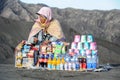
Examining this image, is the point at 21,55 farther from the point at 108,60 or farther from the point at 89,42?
the point at 108,60

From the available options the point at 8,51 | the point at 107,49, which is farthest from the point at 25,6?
the point at 8,51

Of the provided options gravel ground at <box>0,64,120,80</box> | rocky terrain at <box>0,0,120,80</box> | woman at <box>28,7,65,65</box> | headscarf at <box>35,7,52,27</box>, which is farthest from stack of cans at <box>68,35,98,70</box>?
rocky terrain at <box>0,0,120,80</box>

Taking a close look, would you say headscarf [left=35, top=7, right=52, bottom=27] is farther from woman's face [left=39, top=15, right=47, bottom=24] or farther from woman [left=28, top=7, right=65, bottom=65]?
woman's face [left=39, top=15, right=47, bottom=24]

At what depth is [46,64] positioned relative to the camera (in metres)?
45.3

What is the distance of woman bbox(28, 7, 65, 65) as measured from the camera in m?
47.5

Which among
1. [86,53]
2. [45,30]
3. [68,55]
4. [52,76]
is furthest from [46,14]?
[52,76]

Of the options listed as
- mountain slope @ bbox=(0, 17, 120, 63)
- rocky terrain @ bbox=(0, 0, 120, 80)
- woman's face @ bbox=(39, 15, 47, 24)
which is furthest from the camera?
rocky terrain @ bbox=(0, 0, 120, 80)

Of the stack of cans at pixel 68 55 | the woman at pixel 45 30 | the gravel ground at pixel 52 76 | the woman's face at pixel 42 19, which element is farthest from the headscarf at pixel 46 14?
the gravel ground at pixel 52 76

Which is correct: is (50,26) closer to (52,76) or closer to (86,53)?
(86,53)

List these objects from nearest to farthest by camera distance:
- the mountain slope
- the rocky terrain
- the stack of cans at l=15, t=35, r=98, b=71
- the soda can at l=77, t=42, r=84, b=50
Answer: the stack of cans at l=15, t=35, r=98, b=71 < the soda can at l=77, t=42, r=84, b=50 < the mountain slope < the rocky terrain

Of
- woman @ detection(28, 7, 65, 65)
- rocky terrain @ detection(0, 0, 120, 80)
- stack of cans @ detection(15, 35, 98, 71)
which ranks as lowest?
stack of cans @ detection(15, 35, 98, 71)

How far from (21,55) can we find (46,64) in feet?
10.8

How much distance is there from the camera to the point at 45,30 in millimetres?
48281

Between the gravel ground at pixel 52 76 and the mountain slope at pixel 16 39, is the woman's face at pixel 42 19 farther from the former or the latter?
the mountain slope at pixel 16 39
